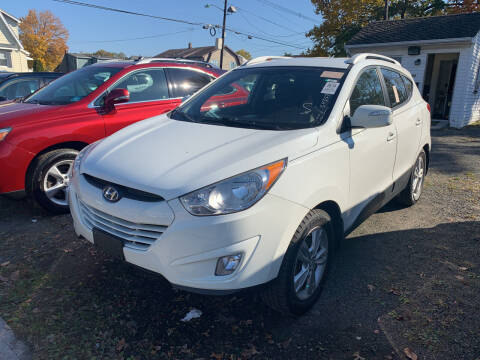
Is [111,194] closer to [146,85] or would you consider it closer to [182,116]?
[182,116]

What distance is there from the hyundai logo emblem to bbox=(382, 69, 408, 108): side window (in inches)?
112

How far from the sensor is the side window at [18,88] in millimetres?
7945

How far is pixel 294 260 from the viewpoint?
7.76 feet

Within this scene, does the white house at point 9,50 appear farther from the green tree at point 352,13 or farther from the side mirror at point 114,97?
the side mirror at point 114,97

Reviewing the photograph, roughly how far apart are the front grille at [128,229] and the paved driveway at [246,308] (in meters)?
0.67

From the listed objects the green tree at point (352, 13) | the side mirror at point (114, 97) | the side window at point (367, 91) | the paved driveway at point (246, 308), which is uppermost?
the green tree at point (352, 13)

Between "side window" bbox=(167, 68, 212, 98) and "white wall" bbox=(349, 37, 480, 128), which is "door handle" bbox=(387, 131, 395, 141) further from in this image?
"white wall" bbox=(349, 37, 480, 128)

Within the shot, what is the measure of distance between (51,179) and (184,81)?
2368 mm

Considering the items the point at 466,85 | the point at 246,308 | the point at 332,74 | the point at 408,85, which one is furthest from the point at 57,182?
the point at 466,85

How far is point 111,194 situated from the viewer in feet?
7.73

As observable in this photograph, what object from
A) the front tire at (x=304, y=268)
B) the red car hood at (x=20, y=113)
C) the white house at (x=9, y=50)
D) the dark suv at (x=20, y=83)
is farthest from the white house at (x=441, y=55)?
the white house at (x=9, y=50)

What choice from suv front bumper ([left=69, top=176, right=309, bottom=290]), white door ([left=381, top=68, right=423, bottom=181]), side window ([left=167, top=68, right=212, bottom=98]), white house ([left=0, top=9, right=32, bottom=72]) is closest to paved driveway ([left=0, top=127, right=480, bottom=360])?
suv front bumper ([left=69, top=176, right=309, bottom=290])

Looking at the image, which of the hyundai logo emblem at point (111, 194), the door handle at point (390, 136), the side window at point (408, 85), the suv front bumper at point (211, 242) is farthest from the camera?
the side window at point (408, 85)

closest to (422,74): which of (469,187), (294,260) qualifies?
(469,187)
